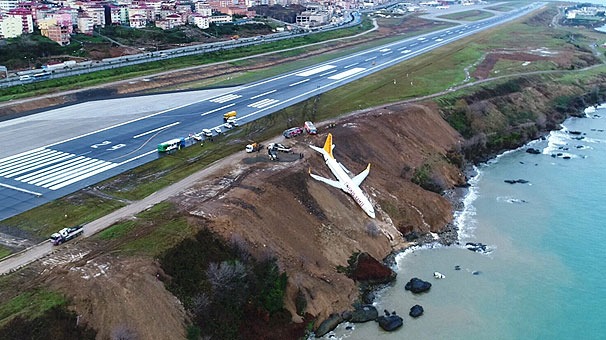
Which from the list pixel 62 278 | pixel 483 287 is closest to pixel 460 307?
pixel 483 287

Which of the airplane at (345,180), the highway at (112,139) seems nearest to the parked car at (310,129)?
the airplane at (345,180)

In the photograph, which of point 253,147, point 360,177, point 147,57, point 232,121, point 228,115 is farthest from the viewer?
point 147,57

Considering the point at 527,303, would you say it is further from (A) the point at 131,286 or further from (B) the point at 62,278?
(B) the point at 62,278

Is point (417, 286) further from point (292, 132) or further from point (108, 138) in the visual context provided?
point (108, 138)

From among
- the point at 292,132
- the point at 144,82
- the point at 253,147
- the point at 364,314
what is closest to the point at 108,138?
the point at 253,147

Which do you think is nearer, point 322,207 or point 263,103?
point 322,207

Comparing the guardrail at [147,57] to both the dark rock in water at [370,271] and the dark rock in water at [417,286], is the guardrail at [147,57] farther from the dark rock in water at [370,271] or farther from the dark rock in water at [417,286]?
the dark rock in water at [417,286]

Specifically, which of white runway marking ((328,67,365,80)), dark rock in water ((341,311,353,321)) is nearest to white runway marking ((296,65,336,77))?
white runway marking ((328,67,365,80))
